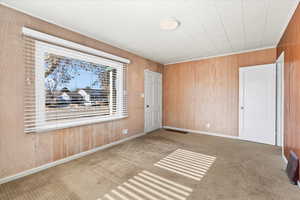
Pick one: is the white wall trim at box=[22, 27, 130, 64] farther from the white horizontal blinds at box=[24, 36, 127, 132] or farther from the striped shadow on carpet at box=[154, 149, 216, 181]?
the striped shadow on carpet at box=[154, 149, 216, 181]

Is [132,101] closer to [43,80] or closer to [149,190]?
[43,80]

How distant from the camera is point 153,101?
483 centimetres

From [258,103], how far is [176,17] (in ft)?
9.95

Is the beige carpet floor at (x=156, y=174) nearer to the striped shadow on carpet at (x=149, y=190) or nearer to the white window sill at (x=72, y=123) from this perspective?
the striped shadow on carpet at (x=149, y=190)

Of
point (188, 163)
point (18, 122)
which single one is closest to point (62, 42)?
point (18, 122)

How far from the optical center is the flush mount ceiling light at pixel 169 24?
222 cm

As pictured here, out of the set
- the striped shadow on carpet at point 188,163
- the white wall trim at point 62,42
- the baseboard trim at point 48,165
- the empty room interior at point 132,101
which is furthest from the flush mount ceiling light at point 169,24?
the baseboard trim at point 48,165

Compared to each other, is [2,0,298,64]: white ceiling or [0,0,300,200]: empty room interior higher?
[2,0,298,64]: white ceiling

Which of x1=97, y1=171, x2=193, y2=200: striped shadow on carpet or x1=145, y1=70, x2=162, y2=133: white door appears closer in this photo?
x1=97, y1=171, x2=193, y2=200: striped shadow on carpet

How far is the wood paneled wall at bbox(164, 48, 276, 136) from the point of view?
3.85 metres

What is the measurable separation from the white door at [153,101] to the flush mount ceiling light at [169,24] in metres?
2.10

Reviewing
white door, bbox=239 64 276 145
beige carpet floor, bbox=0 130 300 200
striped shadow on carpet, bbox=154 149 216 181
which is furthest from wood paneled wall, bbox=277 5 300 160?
striped shadow on carpet, bbox=154 149 216 181

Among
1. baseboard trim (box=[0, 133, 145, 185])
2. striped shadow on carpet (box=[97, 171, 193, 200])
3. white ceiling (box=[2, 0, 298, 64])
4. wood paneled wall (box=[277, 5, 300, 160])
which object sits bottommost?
striped shadow on carpet (box=[97, 171, 193, 200])

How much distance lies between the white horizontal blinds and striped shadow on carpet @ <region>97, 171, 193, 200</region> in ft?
5.04
